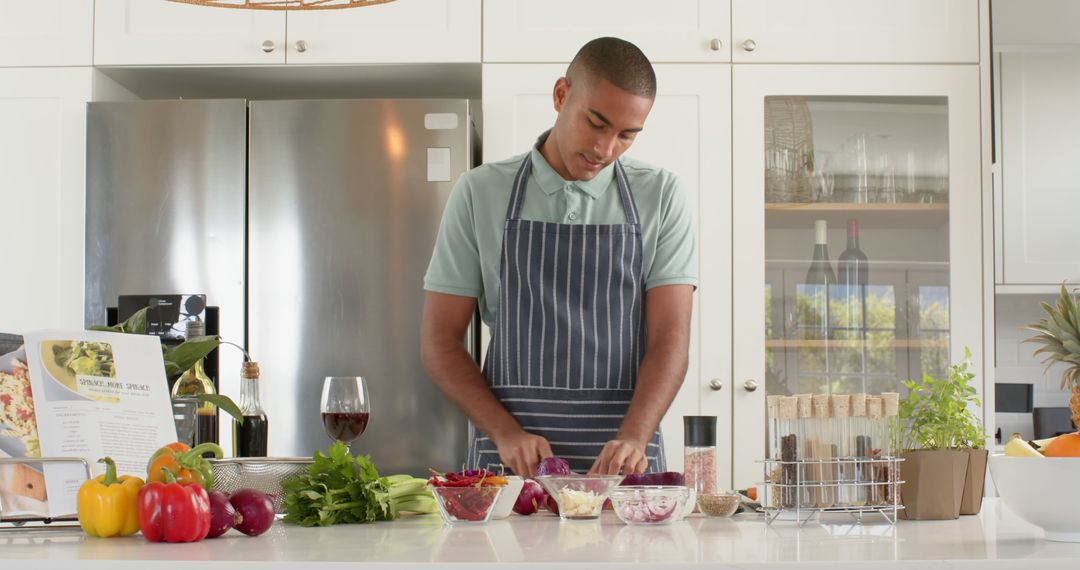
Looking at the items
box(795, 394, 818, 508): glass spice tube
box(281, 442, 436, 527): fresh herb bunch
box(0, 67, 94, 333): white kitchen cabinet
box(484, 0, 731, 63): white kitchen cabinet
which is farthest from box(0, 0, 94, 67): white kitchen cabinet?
box(795, 394, 818, 508): glass spice tube

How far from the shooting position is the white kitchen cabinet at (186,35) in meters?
3.07

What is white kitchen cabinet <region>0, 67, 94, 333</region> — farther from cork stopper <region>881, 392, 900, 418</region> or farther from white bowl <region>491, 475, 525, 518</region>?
cork stopper <region>881, 392, 900, 418</region>

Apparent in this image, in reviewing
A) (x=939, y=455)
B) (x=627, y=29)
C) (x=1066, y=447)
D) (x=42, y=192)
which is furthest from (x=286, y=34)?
(x=1066, y=447)

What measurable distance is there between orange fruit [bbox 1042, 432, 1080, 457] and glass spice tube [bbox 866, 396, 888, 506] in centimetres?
20

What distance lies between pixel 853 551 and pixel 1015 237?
249cm

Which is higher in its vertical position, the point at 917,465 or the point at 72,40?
the point at 72,40

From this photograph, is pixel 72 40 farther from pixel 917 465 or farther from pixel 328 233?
pixel 917 465

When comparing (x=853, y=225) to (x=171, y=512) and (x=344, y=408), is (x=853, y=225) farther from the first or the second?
(x=171, y=512)

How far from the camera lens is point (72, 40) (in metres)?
3.11

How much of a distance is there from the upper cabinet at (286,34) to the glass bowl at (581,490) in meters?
1.75

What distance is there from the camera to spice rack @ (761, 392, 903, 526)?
4.80ft

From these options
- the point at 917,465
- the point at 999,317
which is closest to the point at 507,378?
the point at 917,465

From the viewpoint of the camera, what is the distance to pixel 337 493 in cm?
146

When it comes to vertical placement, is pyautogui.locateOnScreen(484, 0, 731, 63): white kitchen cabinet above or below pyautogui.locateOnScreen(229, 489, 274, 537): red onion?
above
